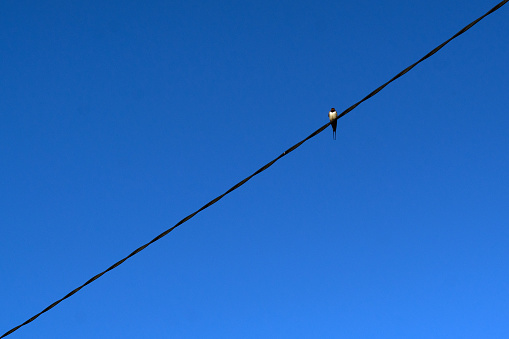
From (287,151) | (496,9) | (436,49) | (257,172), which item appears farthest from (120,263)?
(496,9)

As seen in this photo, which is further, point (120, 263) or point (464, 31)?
point (120, 263)

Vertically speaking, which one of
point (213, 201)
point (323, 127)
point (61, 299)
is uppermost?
point (323, 127)

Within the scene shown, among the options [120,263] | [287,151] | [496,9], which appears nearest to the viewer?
[496,9]

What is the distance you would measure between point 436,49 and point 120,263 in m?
3.74

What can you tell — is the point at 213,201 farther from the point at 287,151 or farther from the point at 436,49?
the point at 436,49

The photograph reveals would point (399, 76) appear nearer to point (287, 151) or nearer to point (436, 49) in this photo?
point (436, 49)

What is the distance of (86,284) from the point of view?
18.7 ft

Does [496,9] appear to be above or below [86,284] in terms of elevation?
above

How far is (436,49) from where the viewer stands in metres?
5.36

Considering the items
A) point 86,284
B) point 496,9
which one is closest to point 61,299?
point 86,284

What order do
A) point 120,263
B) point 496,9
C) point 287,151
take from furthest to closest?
1. point 287,151
2. point 120,263
3. point 496,9

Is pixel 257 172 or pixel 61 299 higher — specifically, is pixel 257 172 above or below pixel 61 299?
above

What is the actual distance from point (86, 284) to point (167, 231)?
974mm

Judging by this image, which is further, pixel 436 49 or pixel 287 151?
pixel 287 151
